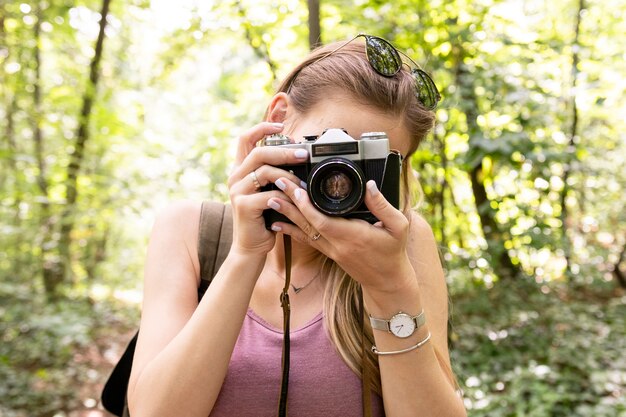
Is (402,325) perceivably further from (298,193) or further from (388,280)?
(298,193)

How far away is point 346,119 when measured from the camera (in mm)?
1255

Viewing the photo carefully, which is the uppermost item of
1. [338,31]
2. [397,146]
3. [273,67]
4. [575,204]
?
[338,31]

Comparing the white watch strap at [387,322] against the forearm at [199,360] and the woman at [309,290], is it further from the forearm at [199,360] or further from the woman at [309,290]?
the forearm at [199,360]

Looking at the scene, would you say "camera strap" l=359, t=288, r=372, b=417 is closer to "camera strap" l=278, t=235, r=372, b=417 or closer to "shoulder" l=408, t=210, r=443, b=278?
"camera strap" l=278, t=235, r=372, b=417

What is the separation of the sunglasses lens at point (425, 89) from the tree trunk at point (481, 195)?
1.78 m

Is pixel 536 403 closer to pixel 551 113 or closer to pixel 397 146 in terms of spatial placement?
pixel 551 113

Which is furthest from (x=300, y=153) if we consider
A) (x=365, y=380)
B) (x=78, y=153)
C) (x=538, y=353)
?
(x=78, y=153)

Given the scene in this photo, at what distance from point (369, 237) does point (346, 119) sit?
33 centimetres

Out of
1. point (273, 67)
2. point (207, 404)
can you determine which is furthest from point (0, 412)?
point (207, 404)

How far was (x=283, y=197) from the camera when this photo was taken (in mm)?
1131

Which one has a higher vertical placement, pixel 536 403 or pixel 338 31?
pixel 338 31

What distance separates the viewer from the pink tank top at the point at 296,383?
117 cm

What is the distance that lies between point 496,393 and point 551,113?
203 cm

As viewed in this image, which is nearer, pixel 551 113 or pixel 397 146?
pixel 397 146
